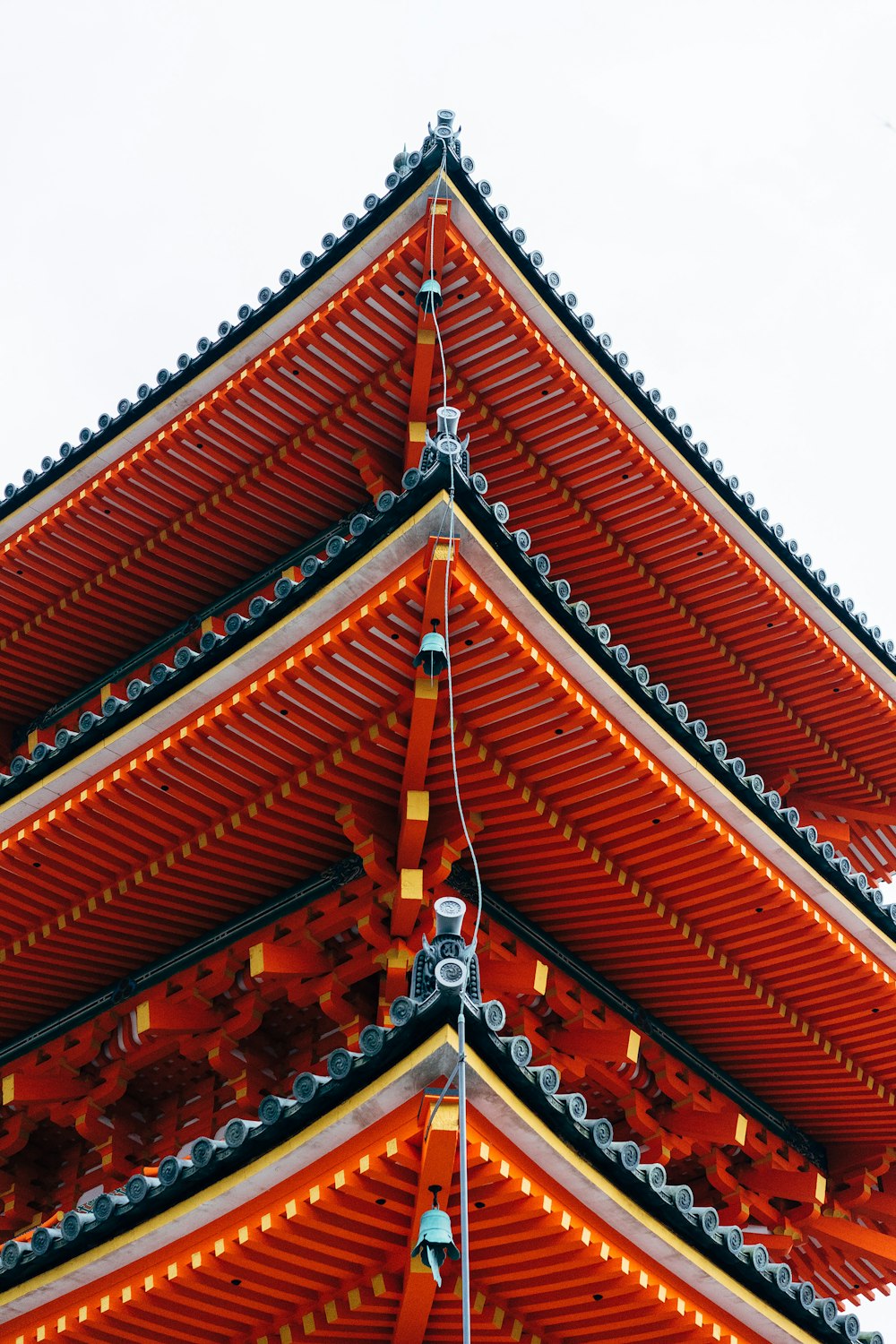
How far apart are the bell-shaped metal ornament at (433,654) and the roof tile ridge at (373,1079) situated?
2.01m

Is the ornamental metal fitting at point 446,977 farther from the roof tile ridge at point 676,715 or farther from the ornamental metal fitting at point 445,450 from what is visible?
the ornamental metal fitting at point 445,450

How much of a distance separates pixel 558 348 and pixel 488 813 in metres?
5.24

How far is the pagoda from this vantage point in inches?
294

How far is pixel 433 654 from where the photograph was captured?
9211 millimetres

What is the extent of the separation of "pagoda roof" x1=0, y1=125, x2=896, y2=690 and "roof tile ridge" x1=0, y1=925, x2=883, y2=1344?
733 centimetres

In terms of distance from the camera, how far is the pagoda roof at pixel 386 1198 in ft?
23.5

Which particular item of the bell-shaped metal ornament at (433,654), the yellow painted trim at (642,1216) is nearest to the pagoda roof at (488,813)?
the bell-shaped metal ornament at (433,654)

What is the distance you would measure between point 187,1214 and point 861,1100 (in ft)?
21.6

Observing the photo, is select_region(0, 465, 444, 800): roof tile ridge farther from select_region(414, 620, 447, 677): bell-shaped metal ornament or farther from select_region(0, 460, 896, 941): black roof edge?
select_region(414, 620, 447, 677): bell-shaped metal ornament

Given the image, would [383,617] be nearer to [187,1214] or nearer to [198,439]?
[187,1214]

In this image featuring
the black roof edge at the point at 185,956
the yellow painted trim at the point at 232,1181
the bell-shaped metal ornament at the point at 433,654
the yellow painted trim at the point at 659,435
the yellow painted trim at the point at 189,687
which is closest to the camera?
the yellow painted trim at the point at 232,1181

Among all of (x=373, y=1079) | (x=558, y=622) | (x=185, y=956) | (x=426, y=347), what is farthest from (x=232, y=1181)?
(x=426, y=347)

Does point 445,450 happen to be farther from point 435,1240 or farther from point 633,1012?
point 435,1240

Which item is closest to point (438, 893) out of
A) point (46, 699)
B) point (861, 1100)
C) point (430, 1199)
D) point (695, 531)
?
point (430, 1199)
